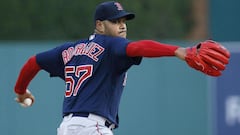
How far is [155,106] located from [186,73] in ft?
1.73

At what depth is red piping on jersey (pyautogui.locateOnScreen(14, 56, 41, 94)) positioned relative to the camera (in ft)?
18.6

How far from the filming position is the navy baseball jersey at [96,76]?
4988mm

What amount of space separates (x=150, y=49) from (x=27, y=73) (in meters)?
1.39

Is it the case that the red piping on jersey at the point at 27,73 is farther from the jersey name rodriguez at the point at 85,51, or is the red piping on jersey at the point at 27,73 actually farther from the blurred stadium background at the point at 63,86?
the blurred stadium background at the point at 63,86

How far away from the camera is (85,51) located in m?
5.10

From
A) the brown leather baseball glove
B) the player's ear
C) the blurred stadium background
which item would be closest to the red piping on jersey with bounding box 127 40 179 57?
the brown leather baseball glove

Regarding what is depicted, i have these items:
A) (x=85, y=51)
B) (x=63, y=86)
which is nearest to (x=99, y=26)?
(x=85, y=51)

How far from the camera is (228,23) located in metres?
9.16

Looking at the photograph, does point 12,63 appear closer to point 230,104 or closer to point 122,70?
point 230,104

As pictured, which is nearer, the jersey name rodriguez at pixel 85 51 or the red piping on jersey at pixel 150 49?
the red piping on jersey at pixel 150 49

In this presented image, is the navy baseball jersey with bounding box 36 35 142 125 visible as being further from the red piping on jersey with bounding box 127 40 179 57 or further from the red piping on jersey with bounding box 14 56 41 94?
the red piping on jersey with bounding box 14 56 41 94

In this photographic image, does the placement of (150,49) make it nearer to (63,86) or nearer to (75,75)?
(75,75)

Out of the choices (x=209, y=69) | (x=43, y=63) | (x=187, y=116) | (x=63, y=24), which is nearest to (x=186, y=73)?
(x=187, y=116)

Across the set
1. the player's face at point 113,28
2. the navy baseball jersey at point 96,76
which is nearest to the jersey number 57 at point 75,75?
the navy baseball jersey at point 96,76
